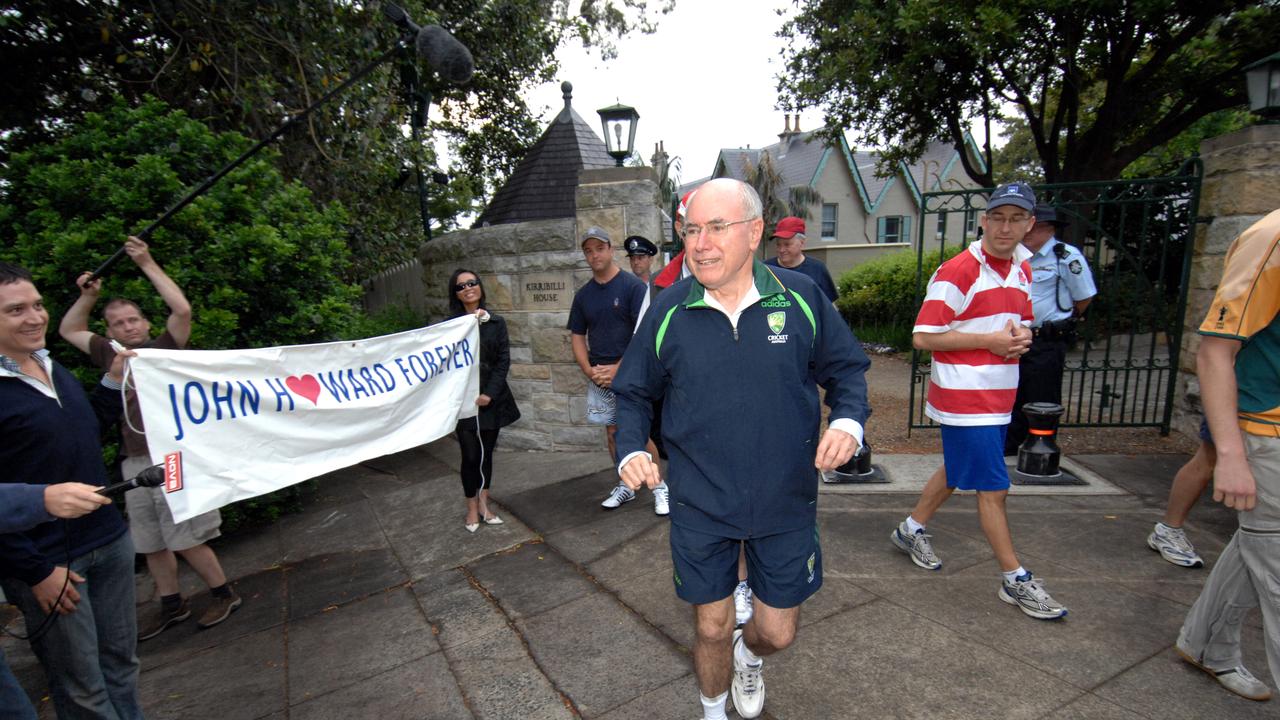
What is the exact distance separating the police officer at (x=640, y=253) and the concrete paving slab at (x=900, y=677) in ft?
10.0

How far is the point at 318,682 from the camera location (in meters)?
3.00

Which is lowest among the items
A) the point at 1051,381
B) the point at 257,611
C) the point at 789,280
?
the point at 257,611

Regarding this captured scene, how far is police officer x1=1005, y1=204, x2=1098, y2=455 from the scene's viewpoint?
4625mm

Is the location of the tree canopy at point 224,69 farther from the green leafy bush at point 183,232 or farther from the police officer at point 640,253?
the police officer at point 640,253

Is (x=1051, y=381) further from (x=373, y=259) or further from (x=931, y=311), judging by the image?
A: (x=373, y=259)

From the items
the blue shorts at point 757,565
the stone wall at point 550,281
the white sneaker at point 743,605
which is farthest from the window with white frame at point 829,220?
the blue shorts at point 757,565

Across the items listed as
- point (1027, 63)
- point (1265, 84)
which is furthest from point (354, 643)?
point (1027, 63)

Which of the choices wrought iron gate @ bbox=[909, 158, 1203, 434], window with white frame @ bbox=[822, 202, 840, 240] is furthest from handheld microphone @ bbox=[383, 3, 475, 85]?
window with white frame @ bbox=[822, 202, 840, 240]

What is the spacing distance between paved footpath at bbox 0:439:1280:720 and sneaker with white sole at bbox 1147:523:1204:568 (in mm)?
71

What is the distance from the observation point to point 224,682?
10.0 ft

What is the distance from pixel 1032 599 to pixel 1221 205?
165 inches

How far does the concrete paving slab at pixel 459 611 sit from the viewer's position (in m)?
3.32

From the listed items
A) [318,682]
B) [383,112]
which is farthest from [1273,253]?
[383,112]

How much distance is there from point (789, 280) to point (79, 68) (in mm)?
7881
